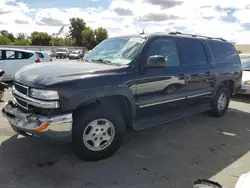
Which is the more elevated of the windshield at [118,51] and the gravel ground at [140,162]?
the windshield at [118,51]

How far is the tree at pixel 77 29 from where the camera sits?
73000 millimetres

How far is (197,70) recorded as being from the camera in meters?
5.30

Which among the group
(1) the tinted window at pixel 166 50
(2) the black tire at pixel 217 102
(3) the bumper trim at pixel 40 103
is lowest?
(2) the black tire at pixel 217 102

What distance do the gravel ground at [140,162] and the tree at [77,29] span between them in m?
70.4

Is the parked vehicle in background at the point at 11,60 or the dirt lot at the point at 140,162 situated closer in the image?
the dirt lot at the point at 140,162

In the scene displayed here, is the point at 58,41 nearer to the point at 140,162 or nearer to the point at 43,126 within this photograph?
the point at 140,162

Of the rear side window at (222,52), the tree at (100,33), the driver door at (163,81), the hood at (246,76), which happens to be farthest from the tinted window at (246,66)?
the tree at (100,33)

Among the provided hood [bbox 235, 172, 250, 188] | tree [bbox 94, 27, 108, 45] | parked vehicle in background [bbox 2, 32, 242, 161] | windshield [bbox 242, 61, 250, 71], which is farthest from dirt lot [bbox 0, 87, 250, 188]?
tree [bbox 94, 27, 108, 45]

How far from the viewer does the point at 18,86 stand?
152 inches

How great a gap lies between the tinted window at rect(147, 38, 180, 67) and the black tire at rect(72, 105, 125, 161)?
1231 millimetres

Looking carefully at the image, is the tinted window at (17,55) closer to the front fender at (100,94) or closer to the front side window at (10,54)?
the front side window at (10,54)

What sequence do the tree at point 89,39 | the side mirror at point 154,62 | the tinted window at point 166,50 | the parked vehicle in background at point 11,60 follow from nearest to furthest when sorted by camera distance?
the side mirror at point 154,62
the tinted window at point 166,50
the parked vehicle in background at point 11,60
the tree at point 89,39

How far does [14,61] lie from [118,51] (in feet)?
25.6

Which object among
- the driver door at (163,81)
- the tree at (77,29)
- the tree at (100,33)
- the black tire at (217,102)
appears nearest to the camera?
the driver door at (163,81)
